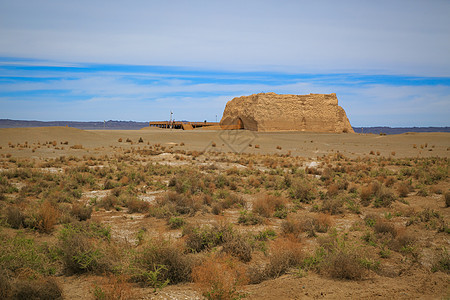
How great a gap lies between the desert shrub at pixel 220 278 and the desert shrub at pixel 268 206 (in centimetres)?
431

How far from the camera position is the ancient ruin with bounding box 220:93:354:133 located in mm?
58219

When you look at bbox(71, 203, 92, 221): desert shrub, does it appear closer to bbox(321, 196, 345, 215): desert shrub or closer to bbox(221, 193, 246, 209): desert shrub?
bbox(221, 193, 246, 209): desert shrub

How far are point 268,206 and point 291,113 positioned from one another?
50.5 metres

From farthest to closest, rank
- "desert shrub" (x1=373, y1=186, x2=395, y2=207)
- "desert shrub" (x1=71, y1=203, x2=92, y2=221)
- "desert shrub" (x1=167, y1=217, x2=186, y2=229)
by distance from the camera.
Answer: "desert shrub" (x1=373, y1=186, x2=395, y2=207) < "desert shrub" (x1=71, y1=203, x2=92, y2=221) < "desert shrub" (x1=167, y1=217, x2=186, y2=229)

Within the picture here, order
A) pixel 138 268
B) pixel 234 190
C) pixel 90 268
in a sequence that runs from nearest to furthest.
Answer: pixel 138 268
pixel 90 268
pixel 234 190

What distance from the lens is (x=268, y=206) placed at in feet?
36.1

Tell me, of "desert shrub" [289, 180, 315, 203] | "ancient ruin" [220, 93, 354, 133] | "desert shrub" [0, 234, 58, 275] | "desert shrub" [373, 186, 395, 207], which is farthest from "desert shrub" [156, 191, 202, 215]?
"ancient ruin" [220, 93, 354, 133]

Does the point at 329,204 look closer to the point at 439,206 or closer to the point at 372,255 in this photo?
the point at 439,206

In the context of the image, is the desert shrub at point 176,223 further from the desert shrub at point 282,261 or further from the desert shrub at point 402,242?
the desert shrub at point 402,242

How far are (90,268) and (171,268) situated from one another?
5.15 ft

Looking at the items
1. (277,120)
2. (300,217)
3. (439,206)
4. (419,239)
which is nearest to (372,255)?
(419,239)

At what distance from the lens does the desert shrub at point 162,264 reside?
5.37 meters

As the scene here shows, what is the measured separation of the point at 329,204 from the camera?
11.2 m

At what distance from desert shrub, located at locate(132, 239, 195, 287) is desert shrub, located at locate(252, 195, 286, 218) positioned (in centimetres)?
520
